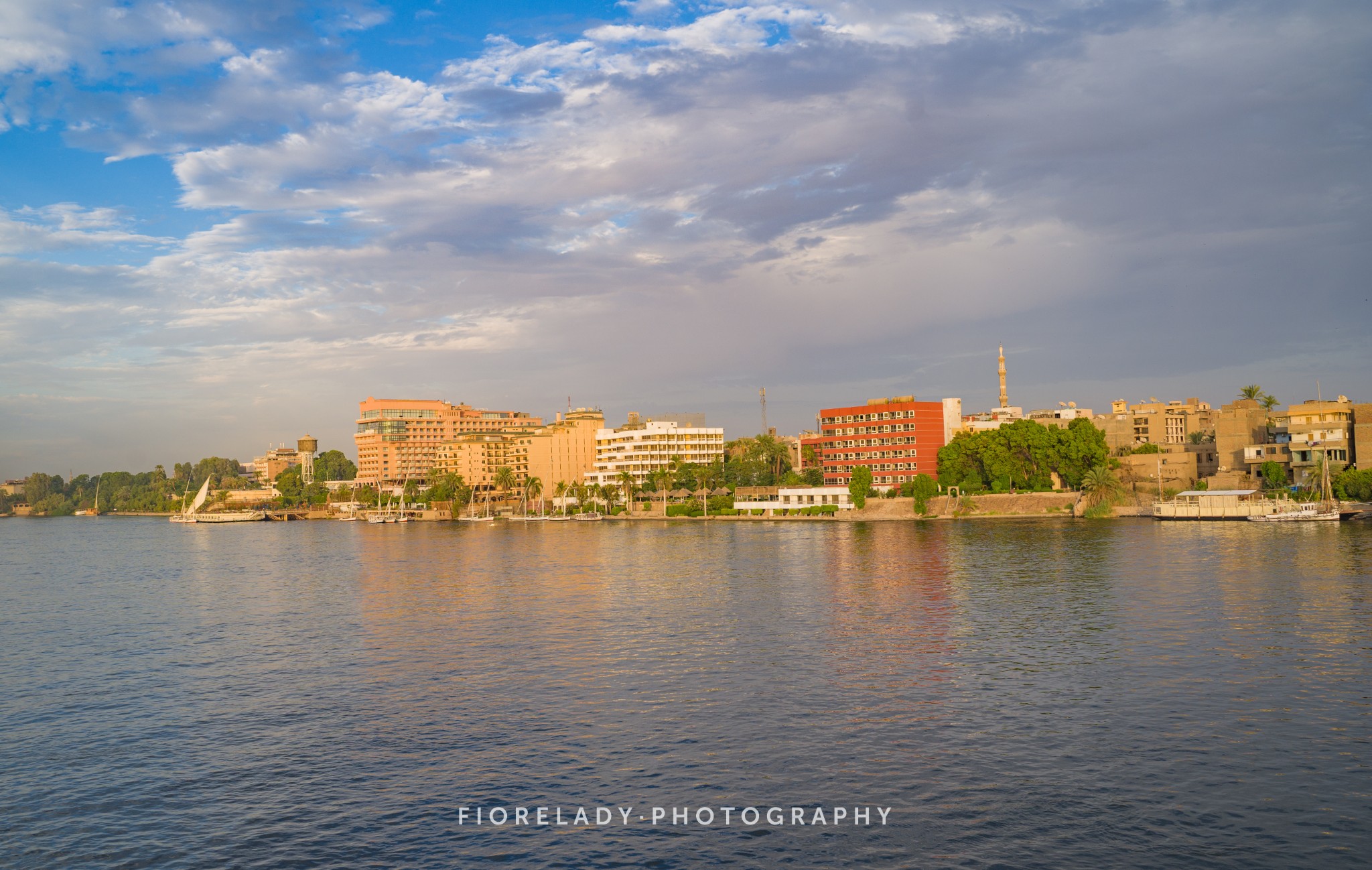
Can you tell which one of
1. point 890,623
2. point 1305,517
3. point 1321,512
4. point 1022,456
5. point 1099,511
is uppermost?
point 1022,456

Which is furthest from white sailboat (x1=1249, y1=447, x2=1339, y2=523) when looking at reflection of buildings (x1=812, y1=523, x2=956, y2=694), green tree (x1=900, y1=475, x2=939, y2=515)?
reflection of buildings (x1=812, y1=523, x2=956, y2=694)

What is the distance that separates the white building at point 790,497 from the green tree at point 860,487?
1075mm

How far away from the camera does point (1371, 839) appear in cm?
2206

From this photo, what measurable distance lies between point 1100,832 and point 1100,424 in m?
176

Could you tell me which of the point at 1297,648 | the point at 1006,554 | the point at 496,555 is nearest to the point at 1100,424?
the point at 1006,554

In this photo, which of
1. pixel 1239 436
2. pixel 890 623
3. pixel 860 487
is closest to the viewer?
pixel 890 623

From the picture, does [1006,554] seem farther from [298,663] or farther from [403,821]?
[403,821]

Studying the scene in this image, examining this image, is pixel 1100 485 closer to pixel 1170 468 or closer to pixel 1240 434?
pixel 1170 468

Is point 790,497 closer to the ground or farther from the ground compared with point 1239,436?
closer to the ground

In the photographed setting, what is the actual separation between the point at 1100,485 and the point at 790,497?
54.5m

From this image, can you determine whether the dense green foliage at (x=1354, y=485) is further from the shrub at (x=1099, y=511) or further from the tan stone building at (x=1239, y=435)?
the shrub at (x=1099, y=511)

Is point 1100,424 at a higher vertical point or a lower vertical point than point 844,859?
higher

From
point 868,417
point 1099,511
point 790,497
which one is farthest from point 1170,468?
point 790,497

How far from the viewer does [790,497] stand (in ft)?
578
